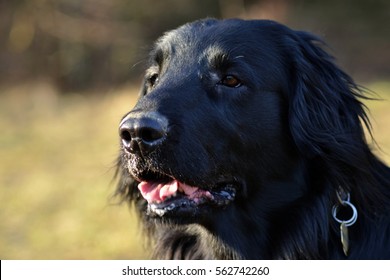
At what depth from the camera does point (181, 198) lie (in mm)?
3314

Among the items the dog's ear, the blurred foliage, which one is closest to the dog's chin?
the dog's ear

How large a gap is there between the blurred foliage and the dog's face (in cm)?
1411

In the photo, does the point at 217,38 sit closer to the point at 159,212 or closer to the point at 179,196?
the point at 179,196

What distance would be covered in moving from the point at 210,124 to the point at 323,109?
0.68m

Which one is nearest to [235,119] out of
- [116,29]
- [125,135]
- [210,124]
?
[210,124]

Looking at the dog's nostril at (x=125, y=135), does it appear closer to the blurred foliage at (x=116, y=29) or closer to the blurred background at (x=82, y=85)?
the blurred background at (x=82, y=85)

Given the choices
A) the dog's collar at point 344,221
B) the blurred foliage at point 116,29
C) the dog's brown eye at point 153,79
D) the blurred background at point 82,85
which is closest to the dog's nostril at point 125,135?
the dog's brown eye at point 153,79

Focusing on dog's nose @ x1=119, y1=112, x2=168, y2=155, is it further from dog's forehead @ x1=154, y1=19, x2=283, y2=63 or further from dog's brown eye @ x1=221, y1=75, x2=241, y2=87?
dog's forehead @ x1=154, y1=19, x2=283, y2=63

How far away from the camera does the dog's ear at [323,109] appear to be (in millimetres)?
3449

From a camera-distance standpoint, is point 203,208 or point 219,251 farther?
point 219,251

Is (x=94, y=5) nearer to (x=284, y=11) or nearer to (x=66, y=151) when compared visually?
(x=284, y=11)
